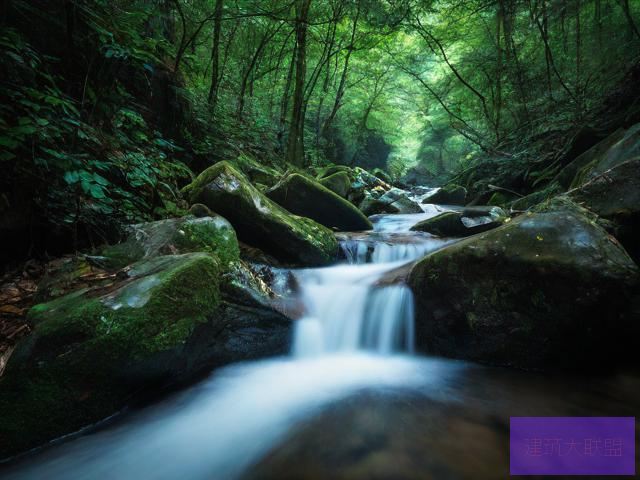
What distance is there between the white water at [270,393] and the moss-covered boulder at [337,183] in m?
4.45

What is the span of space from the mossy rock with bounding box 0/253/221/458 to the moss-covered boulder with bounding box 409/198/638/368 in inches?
88.7

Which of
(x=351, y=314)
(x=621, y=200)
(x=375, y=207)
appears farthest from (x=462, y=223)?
(x=375, y=207)

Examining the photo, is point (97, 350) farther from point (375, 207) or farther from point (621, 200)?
point (375, 207)

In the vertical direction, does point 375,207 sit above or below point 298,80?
below

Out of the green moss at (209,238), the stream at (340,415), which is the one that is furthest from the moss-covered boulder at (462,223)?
the green moss at (209,238)

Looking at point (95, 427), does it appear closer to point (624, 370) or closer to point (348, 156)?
point (624, 370)

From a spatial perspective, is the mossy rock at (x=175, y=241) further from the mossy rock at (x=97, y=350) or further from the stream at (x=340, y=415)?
the stream at (x=340, y=415)

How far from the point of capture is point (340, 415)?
2.38 m

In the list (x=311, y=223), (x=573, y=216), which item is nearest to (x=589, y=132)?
(x=573, y=216)

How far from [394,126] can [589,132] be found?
14538mm

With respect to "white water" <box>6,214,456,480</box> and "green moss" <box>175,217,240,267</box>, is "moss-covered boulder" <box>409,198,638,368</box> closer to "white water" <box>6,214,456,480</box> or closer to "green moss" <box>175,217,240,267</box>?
"white water" <box>6,214,456,480</box>

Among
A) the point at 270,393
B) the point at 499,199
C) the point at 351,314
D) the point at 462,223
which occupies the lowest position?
the point at 270,393

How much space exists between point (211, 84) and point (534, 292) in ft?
28.1

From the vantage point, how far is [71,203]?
9.95ft
